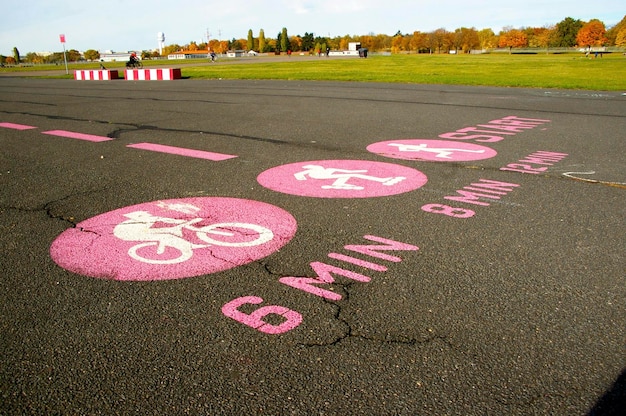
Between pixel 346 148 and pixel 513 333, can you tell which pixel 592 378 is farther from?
pixel 346 148

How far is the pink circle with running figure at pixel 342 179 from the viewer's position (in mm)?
5637

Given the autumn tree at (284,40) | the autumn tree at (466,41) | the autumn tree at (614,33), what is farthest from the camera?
the autumn tree at (284,40)

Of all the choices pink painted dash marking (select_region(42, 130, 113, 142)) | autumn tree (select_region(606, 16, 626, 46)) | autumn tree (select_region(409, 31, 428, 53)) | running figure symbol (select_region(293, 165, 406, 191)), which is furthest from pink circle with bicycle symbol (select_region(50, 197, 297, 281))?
autumn tree (select_region(606, 16, 626, 46))

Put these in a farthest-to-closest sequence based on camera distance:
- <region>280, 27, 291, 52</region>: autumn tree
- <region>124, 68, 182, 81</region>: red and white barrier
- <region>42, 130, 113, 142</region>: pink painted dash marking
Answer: <region>280, 27, 291, 52</region>: autumn tree
<region>124, 68, 182, 81</region>: red and white barrier
<region>42, 130, 113, 142</region>: pink painted dash marking

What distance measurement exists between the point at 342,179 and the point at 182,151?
10.2 feet

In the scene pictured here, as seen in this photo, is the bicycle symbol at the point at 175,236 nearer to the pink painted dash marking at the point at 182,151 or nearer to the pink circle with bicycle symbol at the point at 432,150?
the pink painted dash marking at the point at 182,151

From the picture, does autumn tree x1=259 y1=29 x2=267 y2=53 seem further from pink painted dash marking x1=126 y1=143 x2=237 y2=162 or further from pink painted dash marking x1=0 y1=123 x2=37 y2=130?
pink painted dash marking x1=126 y1=143 x2=237 y2=162

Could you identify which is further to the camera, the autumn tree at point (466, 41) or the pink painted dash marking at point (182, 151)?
the autumn tree at point (466, 41)

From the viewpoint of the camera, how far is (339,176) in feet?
20.7

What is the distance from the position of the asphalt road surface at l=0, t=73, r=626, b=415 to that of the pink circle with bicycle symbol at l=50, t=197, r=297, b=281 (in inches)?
1.0

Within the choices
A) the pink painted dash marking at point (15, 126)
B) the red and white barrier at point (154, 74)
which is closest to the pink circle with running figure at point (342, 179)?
the pink painted dash marking at point (15, 126)

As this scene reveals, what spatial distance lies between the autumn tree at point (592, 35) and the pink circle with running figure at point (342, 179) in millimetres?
131665

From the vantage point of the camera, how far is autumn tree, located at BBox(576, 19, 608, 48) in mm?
117375

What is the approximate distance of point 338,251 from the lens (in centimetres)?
396
